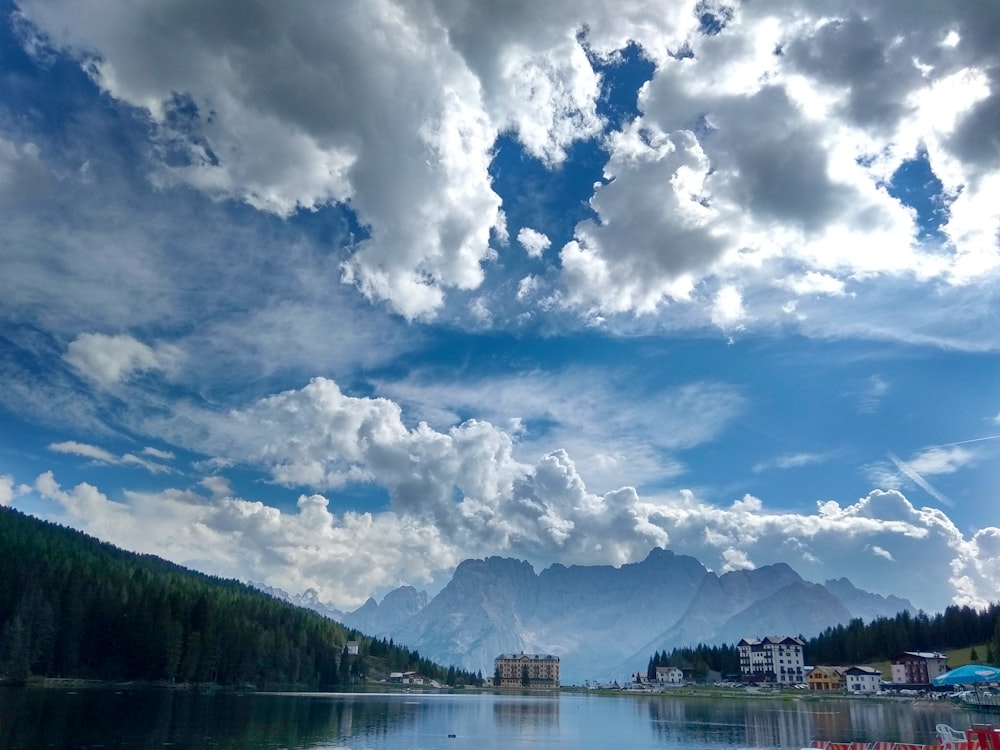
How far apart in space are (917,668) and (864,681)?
12659 mm

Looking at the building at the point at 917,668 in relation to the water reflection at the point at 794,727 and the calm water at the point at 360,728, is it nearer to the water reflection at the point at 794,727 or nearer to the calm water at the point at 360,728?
the water reflection at the point at 794,727

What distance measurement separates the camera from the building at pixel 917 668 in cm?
17275

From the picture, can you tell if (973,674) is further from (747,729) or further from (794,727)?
(747,729)

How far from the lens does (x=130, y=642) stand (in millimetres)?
136500

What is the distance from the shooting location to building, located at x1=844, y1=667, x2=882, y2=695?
576 ft

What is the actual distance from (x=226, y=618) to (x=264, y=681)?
20074 mm

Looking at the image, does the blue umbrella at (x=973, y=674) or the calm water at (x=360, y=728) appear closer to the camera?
the calm water at (x=360, y=728)

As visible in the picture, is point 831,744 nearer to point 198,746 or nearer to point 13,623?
point 198,746

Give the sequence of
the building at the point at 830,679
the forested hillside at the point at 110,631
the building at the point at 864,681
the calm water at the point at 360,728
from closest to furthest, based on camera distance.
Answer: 1. the calm water at the point at 360,728
2. the forested hillside at the point at 110,631
3. the building at the point at 864,681
4. the building at the point at 830,679

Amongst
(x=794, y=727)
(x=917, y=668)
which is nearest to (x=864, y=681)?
(x=917, y=668)

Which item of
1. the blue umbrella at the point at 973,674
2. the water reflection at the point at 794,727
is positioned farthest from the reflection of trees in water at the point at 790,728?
the blue umbrella at the point at 973,674

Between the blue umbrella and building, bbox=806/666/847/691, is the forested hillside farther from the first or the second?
building, bbox=806/666/847/691

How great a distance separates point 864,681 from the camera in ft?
582

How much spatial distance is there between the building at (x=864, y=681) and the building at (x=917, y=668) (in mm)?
4320
